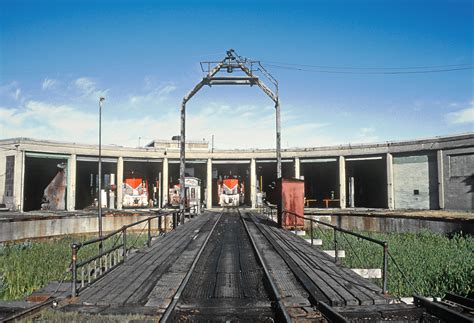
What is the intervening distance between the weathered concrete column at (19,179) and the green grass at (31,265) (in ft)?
41.9

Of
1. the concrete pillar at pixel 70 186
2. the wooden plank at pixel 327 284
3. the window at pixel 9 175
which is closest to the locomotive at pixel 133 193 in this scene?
the concrete pillar at pixel 70 186

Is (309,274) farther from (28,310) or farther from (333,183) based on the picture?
(333,183)

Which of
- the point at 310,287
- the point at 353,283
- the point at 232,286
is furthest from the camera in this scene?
the point at 353,283

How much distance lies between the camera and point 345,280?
886cm

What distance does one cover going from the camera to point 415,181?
3603 centimetres

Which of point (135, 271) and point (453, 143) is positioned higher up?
point (453, 143)

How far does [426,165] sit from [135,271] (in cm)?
3284

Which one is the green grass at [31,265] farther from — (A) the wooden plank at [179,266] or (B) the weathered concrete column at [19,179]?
(B) the weathered concrete column at [19,179]

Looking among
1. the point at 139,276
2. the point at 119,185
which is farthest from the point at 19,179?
the point at 139,276

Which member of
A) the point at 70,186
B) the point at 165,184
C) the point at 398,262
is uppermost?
the point at 165,184

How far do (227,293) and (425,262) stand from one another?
11582 millimetres

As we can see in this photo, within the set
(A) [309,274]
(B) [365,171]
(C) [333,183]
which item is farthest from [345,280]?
(C) [333,183]

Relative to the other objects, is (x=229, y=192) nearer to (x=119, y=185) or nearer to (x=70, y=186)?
(x=119, y=185)

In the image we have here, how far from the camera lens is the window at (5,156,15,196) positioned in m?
37.2
